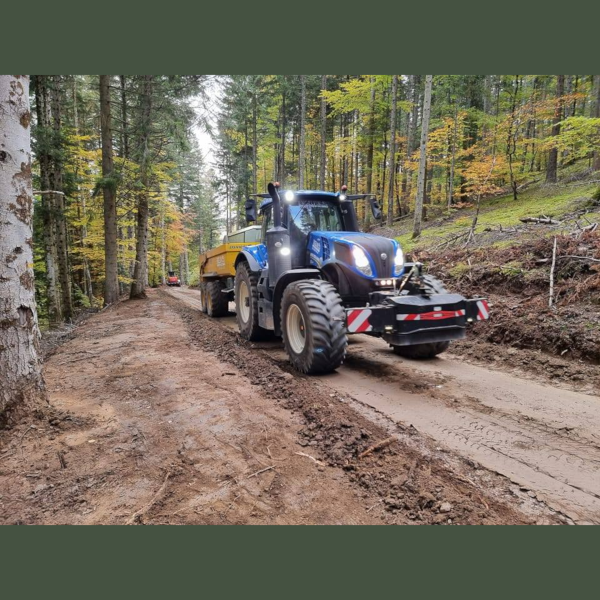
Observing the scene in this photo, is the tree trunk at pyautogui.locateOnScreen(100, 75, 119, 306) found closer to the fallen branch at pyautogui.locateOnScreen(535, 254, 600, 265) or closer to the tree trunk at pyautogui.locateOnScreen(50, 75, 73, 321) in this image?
the tree trunk at pyautogui.locateOnScreen(50, 75, 73, 321)

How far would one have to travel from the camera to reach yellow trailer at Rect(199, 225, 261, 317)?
9.84 metres

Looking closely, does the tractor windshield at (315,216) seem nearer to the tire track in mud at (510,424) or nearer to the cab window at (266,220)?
the cab window at (266,220)

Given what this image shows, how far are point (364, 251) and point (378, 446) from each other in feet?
9.62

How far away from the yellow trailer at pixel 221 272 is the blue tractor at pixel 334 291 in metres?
2.36

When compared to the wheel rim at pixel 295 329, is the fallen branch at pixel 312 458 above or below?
below

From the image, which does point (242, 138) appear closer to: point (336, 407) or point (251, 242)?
point (251, 242)

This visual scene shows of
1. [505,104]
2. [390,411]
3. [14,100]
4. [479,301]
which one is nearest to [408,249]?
[479,301]

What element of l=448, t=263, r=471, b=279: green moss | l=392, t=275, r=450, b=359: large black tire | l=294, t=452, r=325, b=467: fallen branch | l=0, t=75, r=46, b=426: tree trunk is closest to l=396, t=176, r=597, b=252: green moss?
l=448, t=263, r=471, b=279: green moss

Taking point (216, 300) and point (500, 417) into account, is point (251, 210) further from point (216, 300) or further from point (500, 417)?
point (500, 417)

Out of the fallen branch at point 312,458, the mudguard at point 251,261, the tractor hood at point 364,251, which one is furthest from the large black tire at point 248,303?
the fallen branch at point 312,458

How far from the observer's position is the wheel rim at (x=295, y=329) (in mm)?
5457

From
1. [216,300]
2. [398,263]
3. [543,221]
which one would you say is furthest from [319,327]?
[543,221]

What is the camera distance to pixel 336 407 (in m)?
3.89

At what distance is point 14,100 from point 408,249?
Answer: 11.9 m
